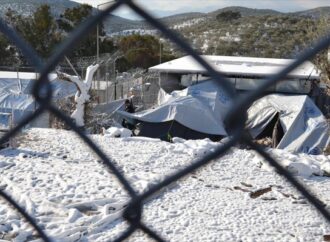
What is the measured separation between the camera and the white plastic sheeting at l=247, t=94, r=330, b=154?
8.68 m

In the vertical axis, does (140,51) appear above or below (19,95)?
above

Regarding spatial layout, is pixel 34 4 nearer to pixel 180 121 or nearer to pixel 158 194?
pixel 180 121

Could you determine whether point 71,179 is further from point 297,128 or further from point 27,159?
point 297,128

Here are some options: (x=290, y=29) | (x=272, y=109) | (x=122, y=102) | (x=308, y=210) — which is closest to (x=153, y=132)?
(x=122, y=102)

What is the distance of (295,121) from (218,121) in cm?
140

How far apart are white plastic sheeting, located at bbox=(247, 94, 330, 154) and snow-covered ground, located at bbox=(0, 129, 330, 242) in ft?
7.29

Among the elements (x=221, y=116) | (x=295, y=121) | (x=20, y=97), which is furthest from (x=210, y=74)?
(x=20, y=97)

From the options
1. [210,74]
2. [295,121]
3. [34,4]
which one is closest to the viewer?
[210,74]

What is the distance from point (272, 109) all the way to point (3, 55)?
6262 millimetres

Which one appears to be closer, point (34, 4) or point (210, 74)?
point (210, 74)

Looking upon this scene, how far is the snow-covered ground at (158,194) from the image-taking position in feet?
13.1

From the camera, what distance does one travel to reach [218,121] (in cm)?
933

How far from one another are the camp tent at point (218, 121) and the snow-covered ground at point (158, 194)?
2.27m

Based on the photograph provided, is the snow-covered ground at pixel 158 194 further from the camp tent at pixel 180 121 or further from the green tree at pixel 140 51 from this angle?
the green tree at pixel 140 51
